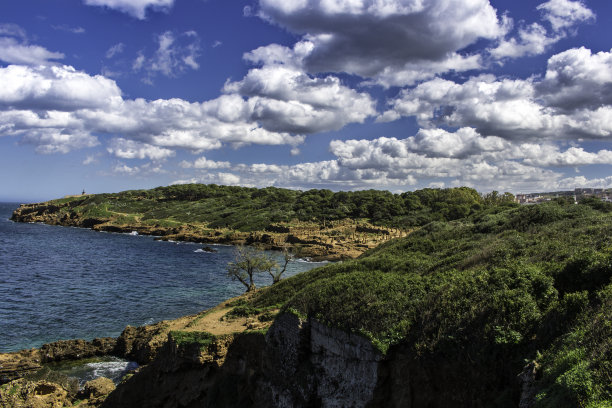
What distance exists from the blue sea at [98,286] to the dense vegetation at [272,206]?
3130cm

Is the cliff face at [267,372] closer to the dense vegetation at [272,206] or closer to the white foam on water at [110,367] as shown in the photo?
the white foam on water at [110,367]

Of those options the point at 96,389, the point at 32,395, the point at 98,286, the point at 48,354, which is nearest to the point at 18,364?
the point at 48,354

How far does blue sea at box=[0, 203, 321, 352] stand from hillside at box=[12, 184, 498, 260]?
12058 mm

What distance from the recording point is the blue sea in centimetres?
3102

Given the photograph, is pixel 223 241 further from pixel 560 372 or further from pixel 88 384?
pixel 560 372

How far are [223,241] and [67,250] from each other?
2840 centimetres

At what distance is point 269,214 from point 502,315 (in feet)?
305

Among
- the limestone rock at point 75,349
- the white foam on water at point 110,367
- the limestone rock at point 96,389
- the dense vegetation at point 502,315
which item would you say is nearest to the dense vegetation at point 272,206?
the limestone rock at point 75,349

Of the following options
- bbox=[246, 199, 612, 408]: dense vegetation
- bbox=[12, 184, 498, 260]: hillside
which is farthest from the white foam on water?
bbox=[12, 184, 498, 260]: hillside

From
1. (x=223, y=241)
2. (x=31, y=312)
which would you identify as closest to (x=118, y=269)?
(x=31, y=312)

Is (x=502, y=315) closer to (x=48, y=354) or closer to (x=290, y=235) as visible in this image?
(x=48, y=354)

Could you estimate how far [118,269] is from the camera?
171ft

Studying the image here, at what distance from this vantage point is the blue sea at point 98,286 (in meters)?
31.0

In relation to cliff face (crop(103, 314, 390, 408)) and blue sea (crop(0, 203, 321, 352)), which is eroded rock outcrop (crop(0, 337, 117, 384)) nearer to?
blue sea (crop(0, 203, 321, 352))
